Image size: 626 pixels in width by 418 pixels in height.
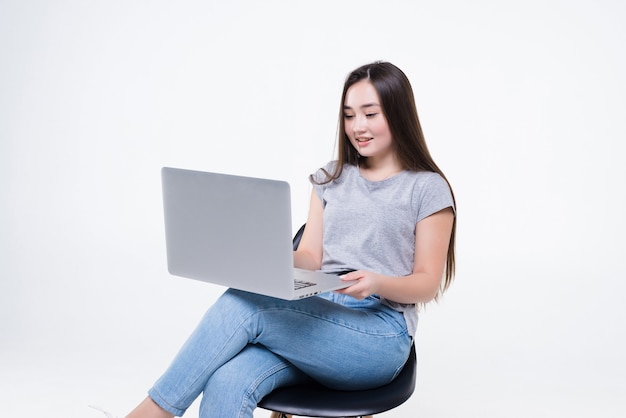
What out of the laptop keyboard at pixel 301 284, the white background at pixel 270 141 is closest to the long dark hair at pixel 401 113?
the laptop keyboard at pixel 301 284

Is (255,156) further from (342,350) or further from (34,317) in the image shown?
(342,350)

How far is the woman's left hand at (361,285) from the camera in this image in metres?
1.80

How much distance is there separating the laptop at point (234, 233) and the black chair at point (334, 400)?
25 cm

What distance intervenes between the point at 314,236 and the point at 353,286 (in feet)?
1.64

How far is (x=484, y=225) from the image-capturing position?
14.3 feet

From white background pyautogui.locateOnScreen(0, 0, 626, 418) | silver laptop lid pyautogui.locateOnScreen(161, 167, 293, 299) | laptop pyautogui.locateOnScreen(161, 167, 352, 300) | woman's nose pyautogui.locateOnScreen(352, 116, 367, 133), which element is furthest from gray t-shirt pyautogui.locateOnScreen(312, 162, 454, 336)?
white background pyautogui.locateOnScreen(0, 0, 626, 418)

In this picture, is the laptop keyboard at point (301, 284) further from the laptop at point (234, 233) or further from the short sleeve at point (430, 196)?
the short sleeve at point (430, 196)

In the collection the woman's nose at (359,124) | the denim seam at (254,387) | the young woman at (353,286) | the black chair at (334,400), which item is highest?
the woman's nose at (359,124)

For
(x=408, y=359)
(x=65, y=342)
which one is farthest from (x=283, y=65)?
(x=408, y=359)

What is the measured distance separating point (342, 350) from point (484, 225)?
8.64ft

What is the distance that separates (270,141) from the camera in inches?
182

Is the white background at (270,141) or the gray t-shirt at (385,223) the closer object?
the gray t-shirt at (385,223)

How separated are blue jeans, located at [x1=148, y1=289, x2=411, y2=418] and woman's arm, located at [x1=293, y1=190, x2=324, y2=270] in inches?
14.0

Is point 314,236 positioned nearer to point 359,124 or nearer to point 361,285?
point 359,124
